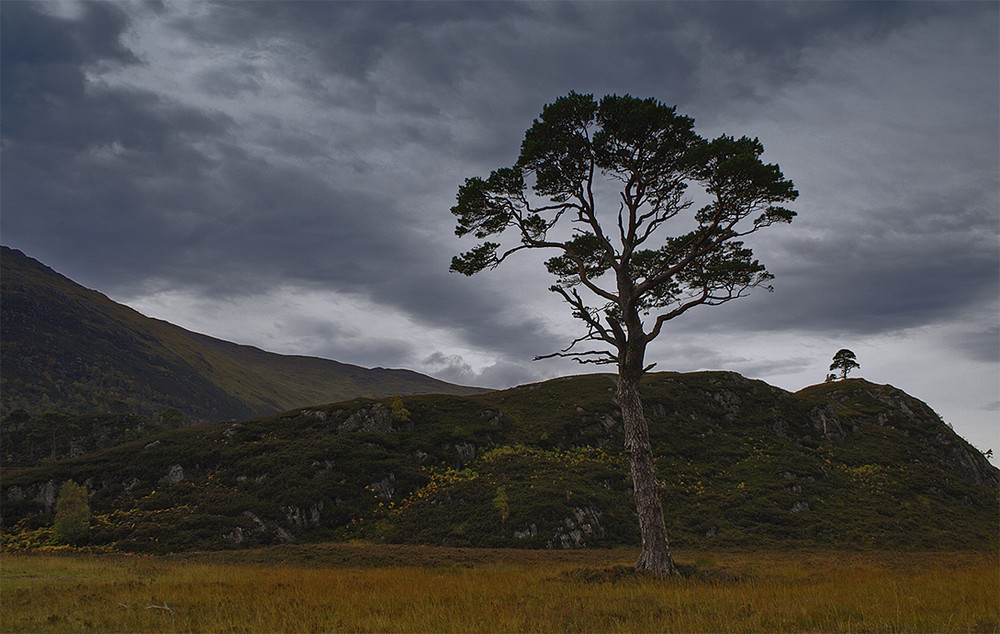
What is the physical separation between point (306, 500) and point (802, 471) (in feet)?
148

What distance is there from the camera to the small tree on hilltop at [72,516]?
105 feet

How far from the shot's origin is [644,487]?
16.1 meters

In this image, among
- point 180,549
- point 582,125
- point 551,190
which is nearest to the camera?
point 582,125

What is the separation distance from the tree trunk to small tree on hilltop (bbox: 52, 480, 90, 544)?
36882 mm

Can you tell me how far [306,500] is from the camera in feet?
124

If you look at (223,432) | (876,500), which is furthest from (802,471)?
(223,432)

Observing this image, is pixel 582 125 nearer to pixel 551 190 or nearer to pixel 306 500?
pixel 551 190

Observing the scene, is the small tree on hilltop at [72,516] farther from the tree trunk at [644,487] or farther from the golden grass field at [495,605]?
the tree trunk at [644,487]

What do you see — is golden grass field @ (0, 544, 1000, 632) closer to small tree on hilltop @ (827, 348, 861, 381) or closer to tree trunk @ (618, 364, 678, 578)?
tree trunk @ (618, 364, 678, 578)

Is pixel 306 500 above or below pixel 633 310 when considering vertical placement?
below

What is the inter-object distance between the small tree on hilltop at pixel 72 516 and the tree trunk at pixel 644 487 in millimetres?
36882

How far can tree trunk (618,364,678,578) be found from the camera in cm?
1511

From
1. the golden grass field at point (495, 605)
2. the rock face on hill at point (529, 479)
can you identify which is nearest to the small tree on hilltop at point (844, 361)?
the rock face on hill at point (529, 479)

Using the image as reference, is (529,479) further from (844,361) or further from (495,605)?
(844,361)
